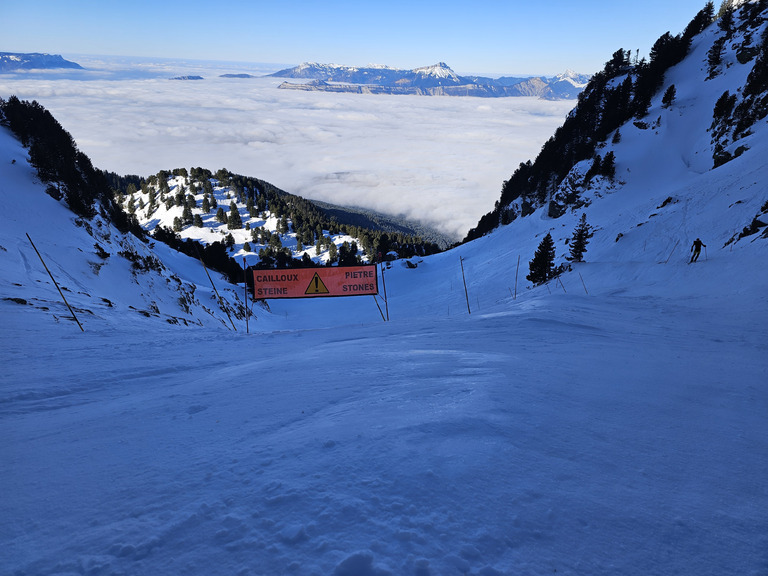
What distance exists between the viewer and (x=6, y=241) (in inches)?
790

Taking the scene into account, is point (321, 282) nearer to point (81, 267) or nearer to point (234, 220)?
point (81, 267)

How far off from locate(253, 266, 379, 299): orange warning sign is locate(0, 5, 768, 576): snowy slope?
8.53 meters

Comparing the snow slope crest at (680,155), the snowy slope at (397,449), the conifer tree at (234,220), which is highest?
the snow slope crest at (680,155)

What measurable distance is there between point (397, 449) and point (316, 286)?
54.5ft

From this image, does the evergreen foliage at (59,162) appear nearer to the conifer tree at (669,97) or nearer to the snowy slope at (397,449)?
the snowy slope at (397,449)

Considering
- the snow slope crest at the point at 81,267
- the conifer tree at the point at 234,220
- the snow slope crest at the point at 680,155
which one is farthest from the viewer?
the conifer tree at the point at 234,220

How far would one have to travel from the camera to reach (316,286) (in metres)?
19.7

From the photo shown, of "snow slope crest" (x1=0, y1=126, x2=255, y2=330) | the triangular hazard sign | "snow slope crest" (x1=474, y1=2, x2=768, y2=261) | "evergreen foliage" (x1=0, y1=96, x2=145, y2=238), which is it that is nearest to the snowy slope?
"snow slope crest" (x1=0, y1=126, x2=255, y2=330)

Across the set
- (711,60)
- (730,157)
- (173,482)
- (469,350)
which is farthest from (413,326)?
(711,60)

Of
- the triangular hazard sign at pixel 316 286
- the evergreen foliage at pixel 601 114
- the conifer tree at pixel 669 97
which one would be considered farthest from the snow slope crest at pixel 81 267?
the conifer tree at pixel 669 97

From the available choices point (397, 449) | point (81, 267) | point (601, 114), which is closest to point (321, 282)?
point (81, 267)

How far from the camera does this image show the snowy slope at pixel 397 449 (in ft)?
8.39

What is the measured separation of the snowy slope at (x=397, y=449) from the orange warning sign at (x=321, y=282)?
28.0ft

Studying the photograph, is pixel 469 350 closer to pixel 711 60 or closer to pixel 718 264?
pixel 718 264
